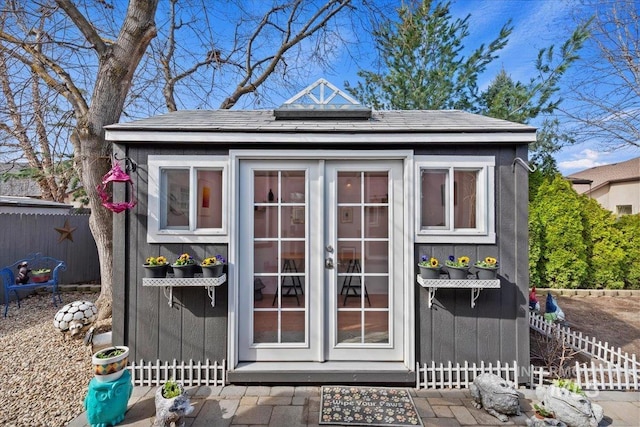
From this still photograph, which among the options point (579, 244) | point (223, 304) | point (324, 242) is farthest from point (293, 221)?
point (579, 244)

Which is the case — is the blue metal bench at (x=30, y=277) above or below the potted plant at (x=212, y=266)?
below

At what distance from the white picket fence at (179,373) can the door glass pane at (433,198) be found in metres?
2.52

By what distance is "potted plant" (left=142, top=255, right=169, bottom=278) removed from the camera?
2.59m

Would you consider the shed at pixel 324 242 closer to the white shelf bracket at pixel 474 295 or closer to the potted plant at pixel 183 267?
the white shelf bracket at pixel 474 295

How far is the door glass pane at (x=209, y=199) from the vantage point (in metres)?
2.80

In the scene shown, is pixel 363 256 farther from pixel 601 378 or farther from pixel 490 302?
pixel 601 378

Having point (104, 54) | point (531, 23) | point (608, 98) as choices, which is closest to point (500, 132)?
point (104, 54)

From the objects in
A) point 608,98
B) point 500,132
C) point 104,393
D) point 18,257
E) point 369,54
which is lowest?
point 104,393

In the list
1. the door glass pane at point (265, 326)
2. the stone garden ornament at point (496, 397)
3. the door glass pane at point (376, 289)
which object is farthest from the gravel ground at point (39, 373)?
the stone garden ornament at point (496, 397)

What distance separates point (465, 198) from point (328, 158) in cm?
145

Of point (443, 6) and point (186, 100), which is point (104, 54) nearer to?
point (186, 100)

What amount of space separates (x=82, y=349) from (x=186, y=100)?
20.2 ft

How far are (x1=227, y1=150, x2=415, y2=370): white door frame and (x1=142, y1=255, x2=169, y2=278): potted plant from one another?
611 mm

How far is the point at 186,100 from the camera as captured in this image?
7.37 metres
